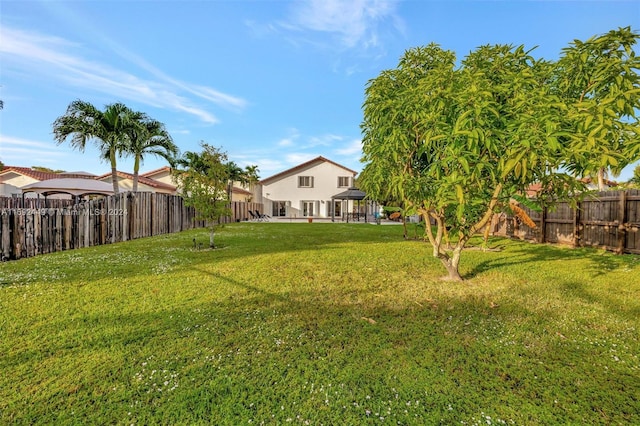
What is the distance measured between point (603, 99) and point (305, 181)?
33.6 meters

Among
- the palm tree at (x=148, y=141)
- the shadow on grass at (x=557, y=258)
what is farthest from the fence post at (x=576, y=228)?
the palm tree at (x=148, y=141)

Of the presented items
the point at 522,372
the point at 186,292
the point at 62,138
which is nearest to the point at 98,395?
the point at 186,292

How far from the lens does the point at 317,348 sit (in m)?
3.11

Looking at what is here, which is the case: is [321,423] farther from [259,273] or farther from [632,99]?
[632,99]

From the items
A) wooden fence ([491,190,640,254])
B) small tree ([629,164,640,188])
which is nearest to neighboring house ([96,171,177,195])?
wooden fence ([491,190,640,254])

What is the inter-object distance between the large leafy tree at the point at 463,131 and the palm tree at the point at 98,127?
18.0m

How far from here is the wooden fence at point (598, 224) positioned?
884cm

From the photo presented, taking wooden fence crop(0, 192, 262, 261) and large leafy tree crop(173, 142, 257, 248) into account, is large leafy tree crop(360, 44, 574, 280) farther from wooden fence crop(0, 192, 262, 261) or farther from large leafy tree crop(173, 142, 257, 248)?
wooden fence crop(0, 192, 262, 261)

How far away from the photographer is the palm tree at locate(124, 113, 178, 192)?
59.9ft

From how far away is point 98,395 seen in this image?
234 cm

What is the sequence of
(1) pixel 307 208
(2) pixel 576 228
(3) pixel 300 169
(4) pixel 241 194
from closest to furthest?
(2) pixel 576 228, (3) pixel 300 169, (1) pixel 307 208, (4) pixel 241 194

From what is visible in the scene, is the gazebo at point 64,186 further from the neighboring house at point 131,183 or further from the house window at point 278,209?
the house window at point 278,209

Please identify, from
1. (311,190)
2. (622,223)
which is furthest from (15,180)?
(622,223)

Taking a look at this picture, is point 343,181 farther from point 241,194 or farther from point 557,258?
point 557,258
